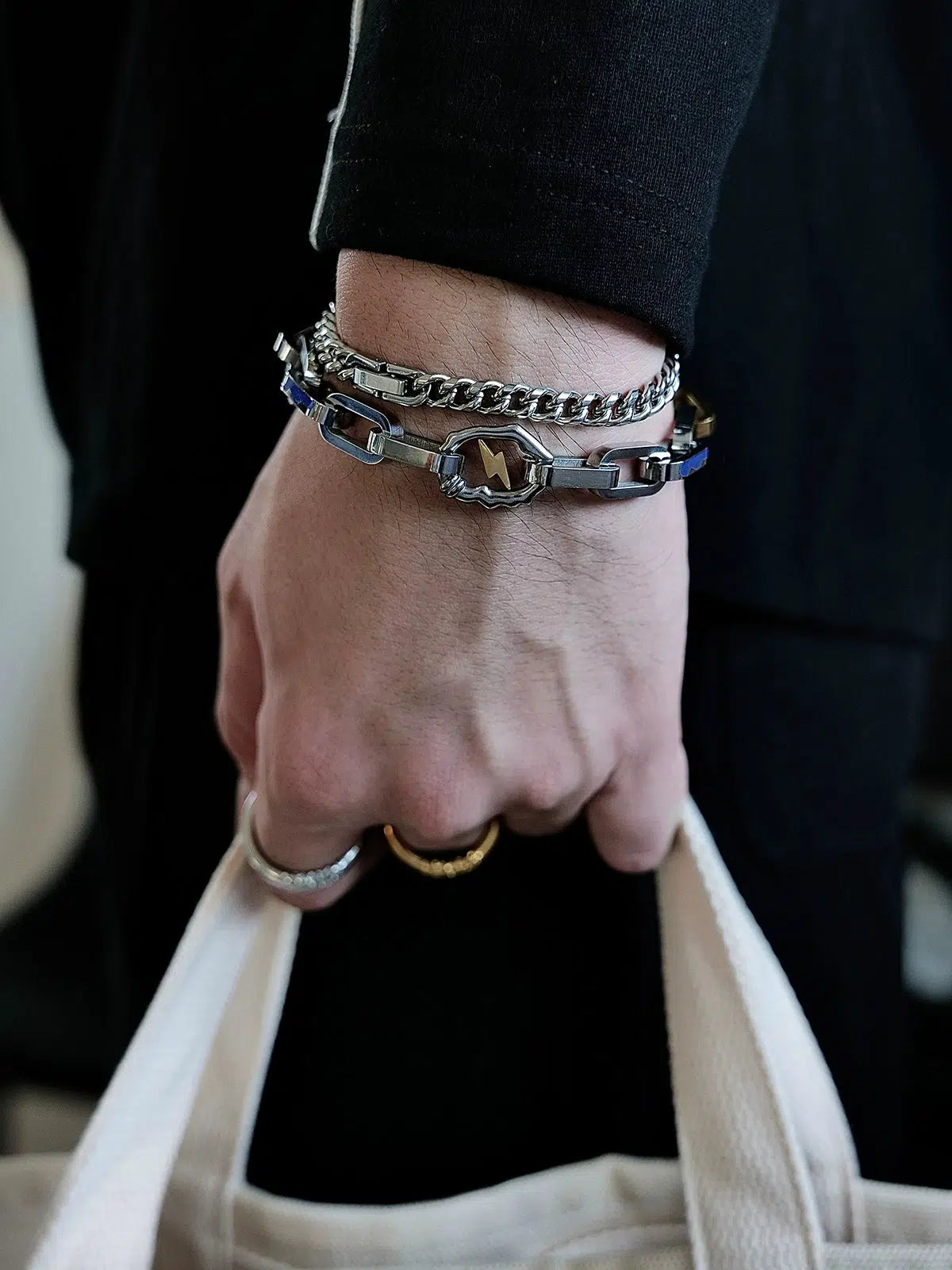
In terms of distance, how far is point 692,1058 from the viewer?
52 centimetres

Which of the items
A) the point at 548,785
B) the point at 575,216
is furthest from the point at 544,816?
the point at 575,216

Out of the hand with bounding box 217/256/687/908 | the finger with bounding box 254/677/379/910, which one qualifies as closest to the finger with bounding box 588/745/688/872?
the hand with bounding box 217/256/687/908

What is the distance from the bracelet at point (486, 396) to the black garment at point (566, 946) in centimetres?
19

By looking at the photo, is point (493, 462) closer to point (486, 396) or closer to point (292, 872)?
point (486, 396)

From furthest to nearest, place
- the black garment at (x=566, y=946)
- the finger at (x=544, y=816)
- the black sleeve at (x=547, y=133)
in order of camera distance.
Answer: the black garment at (x=566, y=946) < the finger at (x=544, y=816) < the black sleeve at (x=547, y=133)

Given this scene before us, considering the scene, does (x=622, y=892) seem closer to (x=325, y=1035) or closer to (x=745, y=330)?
→ (x=325, y=1035)

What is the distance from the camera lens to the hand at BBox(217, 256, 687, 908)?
428 millimetres

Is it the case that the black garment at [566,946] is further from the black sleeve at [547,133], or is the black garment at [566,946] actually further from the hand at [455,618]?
the black sleeve at [547,133]

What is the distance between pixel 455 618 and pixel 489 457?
73mm

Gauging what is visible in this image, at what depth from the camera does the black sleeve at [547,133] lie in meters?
0.40

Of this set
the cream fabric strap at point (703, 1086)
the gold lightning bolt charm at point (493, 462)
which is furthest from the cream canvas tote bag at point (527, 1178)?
the gold lightning bolt charm at point (493, 462)

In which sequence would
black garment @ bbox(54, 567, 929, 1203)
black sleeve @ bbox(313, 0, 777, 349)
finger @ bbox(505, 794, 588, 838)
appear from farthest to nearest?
black garment @ bbox(54, 567, 929, 1203) → finger @ bbox(505, 794, 588, 838) → black sleeve @ bbox(313, 0, 777, 349)

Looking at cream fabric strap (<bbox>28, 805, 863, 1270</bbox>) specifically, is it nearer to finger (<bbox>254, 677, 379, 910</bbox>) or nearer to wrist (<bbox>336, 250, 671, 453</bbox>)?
finger (<bbox>254, 677, 379, 910</bbox>)

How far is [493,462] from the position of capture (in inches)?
16.5
